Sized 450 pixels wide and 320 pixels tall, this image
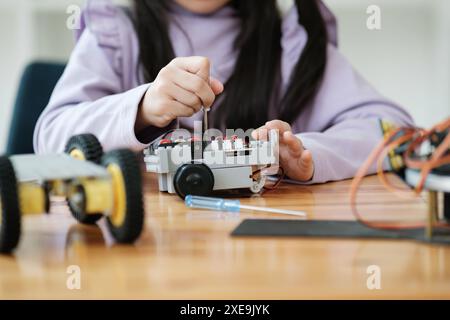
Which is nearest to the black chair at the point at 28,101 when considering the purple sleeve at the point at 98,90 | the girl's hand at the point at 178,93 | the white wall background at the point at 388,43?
the purple sleeve at the point at 98,90

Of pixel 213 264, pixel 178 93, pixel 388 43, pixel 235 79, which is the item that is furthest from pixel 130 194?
pixel 388 43

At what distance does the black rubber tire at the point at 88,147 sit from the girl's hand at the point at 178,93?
5.2 inches

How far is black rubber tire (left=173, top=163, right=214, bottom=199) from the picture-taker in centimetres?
43

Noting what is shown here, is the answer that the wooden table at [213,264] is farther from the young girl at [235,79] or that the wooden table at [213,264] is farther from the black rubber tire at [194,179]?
the young girl at [235,79]

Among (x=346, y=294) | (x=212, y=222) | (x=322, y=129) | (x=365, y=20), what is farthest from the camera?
(x=365, y=20)

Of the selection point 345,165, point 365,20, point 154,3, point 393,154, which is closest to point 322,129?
point 345,165

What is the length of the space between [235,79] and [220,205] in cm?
29

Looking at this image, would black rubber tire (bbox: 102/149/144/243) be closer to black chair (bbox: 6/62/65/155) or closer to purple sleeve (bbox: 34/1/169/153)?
purple sleeve (bbox: 34/1/169/153)

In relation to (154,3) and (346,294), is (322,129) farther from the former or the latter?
(346,294)

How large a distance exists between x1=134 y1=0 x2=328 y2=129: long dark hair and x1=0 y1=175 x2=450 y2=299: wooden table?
27 centimetres

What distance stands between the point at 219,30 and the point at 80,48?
181mm

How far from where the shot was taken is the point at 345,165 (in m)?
0.55

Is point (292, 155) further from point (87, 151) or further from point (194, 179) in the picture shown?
point (87, 151)

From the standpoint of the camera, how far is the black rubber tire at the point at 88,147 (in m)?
0.33
